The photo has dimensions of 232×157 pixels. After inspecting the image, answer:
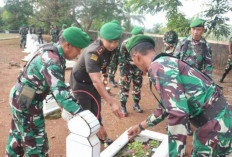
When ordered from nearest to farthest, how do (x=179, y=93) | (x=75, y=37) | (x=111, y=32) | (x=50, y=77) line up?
(x=179, y=93)
(x=50, y=77)
(x=75, y=37)
(x=111, y=32)

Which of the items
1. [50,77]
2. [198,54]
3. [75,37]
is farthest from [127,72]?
[50,77]

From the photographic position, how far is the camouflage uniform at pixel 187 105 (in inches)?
52.9

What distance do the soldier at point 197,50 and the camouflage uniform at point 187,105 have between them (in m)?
2.43

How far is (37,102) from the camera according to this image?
2156 millimetres

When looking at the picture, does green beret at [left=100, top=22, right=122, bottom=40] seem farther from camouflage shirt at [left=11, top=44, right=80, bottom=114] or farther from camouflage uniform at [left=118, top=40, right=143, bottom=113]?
camouflage uniform at [left=118, top=40, right=143, bottom=113]

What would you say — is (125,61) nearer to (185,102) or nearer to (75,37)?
(75,37)

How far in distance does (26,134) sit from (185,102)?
5.54 feet

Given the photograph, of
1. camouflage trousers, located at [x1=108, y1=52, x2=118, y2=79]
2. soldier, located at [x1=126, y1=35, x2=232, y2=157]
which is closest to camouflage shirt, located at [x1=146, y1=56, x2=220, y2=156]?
soldier, located at [x1=126, y1=35, x2=232, y2=157]

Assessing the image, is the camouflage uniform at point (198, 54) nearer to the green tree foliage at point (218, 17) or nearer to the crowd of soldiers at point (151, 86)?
the crowd of soldiers at point (151, 86)

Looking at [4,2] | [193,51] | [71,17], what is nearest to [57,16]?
[71,17]

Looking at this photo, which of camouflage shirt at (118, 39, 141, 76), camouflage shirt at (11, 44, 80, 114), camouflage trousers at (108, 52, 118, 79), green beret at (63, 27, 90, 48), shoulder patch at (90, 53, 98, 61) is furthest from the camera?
camouflage trousers at (108, 52, 118, 79)

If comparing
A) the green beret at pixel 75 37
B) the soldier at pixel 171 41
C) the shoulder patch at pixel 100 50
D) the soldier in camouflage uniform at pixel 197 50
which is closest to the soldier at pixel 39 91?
the green beret at pixel 75 37

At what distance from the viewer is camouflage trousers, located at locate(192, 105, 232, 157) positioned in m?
1.52

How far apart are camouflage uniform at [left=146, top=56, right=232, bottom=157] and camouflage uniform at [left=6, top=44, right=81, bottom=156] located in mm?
805
